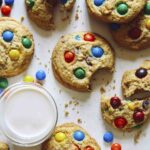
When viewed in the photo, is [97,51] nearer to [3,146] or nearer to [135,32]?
[135,32]

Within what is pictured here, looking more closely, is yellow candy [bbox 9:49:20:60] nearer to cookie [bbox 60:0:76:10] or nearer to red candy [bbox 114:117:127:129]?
cookie [bbox 60:0:76:10]

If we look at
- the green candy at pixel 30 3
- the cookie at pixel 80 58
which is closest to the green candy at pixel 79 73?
the cookie at pixel 80 58

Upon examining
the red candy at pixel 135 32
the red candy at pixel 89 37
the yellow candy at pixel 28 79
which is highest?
the red candy at pixel 135 32

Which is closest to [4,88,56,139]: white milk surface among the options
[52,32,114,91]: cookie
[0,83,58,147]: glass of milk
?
[0,83,58,147]: glass of milk

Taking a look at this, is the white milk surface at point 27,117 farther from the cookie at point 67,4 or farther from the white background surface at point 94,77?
the cookie at point 67,4

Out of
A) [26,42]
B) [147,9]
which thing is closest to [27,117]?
[26,42]

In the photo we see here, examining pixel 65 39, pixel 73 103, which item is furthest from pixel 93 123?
pixel 65 39
